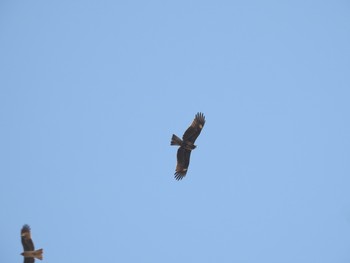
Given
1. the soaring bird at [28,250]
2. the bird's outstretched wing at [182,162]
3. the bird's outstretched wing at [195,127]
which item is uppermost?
the bird's outstretched wing at [195,127]

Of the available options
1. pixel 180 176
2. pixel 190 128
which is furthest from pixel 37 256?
pixel 190 128

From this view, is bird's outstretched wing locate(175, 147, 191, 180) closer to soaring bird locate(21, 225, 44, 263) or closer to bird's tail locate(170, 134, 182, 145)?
bird's tail locate(170, 134, 182, 145)

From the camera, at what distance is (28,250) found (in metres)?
26.2

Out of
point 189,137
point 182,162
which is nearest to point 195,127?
point 189,137

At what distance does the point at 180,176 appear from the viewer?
2709 centimetres

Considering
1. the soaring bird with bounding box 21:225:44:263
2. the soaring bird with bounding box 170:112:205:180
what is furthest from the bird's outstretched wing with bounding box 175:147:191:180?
the soaring bird with bounding box 21:225:44:263

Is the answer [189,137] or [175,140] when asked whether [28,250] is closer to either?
[175,140]

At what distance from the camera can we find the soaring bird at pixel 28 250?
2566 centimetres

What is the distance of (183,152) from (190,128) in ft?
5.17

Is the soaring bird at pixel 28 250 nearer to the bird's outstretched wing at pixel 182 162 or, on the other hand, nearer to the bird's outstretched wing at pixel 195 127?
the bird's outstretched wing at pixel 182 162

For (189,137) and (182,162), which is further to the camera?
(182,162)

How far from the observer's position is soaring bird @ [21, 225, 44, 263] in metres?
25.7

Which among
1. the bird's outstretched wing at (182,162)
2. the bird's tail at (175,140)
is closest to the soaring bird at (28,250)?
the bird's outstretched wing at (182,162)

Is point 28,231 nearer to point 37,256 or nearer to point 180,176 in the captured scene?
point 37,256
